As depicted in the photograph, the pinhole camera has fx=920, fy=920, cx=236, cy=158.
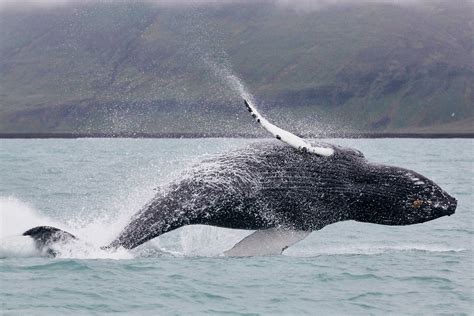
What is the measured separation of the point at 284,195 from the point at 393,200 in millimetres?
1594

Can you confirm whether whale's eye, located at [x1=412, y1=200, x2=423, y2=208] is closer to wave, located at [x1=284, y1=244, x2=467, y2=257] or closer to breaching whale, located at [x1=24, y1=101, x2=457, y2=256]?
breaching whale, located at [x1=24, y1=101, x2=457, y2=256]

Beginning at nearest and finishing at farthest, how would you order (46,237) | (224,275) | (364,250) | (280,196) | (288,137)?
1. (224,275)
2. (46,237)
3. (288,137)
4. (280,196)
5. (364,250)

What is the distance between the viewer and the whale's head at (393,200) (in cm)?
1262

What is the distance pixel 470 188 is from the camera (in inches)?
1102

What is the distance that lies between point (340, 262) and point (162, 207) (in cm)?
249

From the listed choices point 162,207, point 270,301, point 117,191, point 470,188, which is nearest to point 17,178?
point 117,191

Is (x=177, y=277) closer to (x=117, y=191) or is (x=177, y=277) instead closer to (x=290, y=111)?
(x=117, y=191)

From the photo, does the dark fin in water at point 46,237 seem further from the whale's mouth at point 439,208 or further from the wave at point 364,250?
the whale's mouth at point 439,208

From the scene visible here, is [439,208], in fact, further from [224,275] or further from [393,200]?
[224,275]

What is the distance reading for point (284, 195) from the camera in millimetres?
12250

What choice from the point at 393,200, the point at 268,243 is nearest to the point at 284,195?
the point at 268,243

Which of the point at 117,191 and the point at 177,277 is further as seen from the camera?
the point at 117,191

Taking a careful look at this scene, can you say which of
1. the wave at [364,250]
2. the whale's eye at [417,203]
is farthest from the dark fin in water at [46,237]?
the whale's eye at [417,203]

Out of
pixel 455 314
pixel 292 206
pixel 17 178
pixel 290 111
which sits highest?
pixel 290 111
